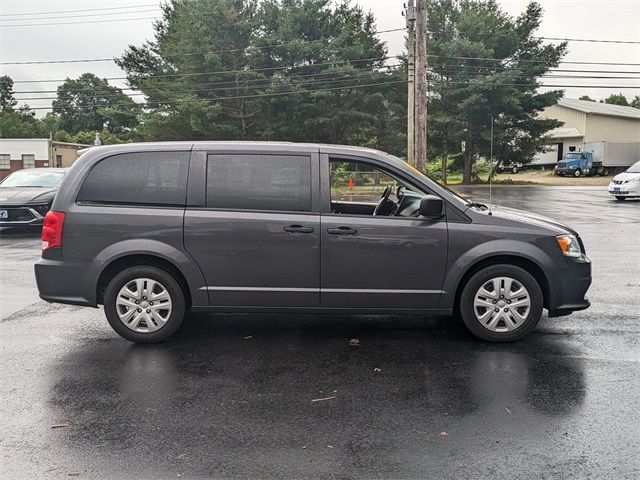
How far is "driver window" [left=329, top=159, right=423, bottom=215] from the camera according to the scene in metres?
5.38

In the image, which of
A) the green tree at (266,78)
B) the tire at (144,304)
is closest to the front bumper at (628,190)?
the green tree at (266,78)

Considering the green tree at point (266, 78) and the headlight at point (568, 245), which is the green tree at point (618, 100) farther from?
the headlight at point (568, 245)

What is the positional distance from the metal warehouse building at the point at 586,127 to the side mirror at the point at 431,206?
5208 centimetres

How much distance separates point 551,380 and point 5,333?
5.18 m

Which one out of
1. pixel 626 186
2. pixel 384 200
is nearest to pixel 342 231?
pixel 384 200

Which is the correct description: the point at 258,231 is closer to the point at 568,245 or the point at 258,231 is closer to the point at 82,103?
the point at 568,245

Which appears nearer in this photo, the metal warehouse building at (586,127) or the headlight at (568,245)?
the headlight at (568,245)

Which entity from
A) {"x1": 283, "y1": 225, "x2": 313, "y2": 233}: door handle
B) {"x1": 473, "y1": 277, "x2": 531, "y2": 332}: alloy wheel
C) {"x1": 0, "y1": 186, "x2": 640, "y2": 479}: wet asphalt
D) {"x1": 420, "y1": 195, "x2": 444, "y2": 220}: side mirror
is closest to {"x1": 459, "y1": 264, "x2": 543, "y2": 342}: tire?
{"x1": 473, "y1": 277, "x2": 531, "y2": 332}: alloy wheel

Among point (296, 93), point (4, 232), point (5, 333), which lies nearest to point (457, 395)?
point (5, 333)

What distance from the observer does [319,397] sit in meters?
4.07

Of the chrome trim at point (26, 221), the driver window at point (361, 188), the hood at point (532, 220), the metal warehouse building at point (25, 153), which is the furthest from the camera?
the metal warehouse building at point (25, 153)

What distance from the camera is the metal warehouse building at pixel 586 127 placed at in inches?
2103

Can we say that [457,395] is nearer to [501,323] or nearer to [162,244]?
[501,323]

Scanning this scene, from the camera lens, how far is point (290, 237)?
511cm
